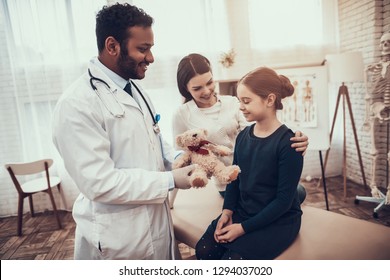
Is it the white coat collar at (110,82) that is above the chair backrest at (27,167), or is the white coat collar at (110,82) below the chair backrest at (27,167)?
above

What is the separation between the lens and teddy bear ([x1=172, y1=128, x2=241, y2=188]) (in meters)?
0.92

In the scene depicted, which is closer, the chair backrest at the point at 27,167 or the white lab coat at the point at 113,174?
the white lab coat at the point at 113,174

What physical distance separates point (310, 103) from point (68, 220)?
2136mm

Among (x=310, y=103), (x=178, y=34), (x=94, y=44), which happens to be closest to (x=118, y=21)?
(x=178, y=34)

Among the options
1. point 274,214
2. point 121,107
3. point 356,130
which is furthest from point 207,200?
point 356,130

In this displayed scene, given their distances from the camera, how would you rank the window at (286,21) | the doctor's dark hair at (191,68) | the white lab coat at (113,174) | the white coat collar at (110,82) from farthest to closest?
the window at (286,21) → the doctor's dark hair at (191,68) → the white coat collar at (110,82) → the white lab coat at (113,174)

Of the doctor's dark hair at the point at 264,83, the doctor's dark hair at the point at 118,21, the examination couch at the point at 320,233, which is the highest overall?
the doctor's dark hair at the point at 118,21

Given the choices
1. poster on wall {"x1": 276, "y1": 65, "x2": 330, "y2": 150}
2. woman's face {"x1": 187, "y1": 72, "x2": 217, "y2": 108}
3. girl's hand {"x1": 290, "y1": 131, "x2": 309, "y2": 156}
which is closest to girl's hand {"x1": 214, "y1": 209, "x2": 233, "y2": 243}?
girl's hand {"x1": 290, "y1": 131, "x2": 309, "y2": 156}

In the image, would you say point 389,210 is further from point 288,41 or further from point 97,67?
point 97,67

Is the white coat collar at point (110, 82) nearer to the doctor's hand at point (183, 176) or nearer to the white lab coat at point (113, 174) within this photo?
the white lab coat at point (113, 174)

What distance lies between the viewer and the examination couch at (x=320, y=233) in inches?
40.8

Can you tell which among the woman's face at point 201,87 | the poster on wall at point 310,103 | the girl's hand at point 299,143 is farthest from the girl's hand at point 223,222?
the poster on wall at point 310,103

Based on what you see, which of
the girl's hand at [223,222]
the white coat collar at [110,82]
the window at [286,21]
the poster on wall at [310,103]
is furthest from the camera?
the poster on wall at [310,103]
